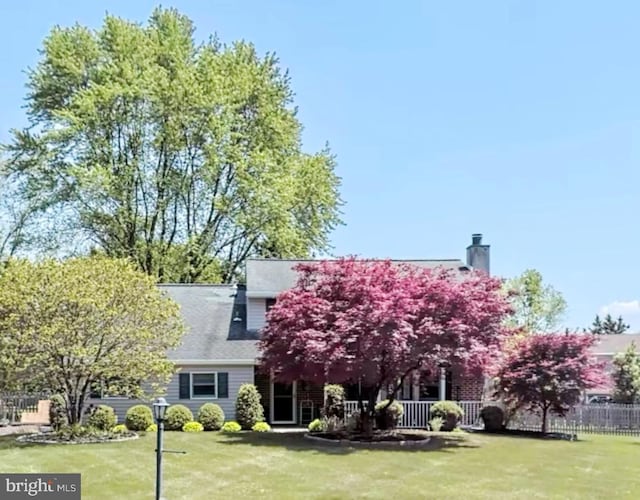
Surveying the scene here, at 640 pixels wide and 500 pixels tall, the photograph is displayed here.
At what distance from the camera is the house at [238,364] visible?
2231cm

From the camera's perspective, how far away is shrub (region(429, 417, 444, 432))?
2150 centimetres

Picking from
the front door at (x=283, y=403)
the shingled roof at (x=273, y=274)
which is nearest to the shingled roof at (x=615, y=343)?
the shingled roof at (x=273, y=274)

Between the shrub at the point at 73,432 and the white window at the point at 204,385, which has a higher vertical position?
the white window at the point at 204,385

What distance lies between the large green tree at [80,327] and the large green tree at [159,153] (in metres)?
13.9

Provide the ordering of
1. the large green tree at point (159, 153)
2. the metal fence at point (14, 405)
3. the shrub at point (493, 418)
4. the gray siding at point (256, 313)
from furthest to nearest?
the large green tree at point (159, 153), the gray siding at point (256, 313), the metal fence at point (14, 405), the shrub at point (493, 418)

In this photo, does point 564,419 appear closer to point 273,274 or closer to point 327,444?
point 327,444

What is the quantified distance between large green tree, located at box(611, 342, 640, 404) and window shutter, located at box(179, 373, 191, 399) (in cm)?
1778

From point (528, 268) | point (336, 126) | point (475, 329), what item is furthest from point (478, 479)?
point (528, 268)

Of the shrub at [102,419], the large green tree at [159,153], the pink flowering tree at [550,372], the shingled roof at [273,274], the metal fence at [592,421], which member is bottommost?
the metal fence at [592,421]

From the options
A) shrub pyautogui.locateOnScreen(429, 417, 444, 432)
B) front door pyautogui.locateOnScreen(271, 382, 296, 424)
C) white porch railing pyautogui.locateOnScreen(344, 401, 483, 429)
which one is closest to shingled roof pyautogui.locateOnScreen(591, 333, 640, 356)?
white porch railing pyautogui.locateOnScreen(344, 401, 483, 429)

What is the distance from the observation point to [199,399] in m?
22.3

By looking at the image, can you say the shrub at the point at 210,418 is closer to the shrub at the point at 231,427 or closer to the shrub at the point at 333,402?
the shrub at the point at 231,427

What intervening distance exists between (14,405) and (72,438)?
723 centimetres

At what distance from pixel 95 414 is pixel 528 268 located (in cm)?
3418
